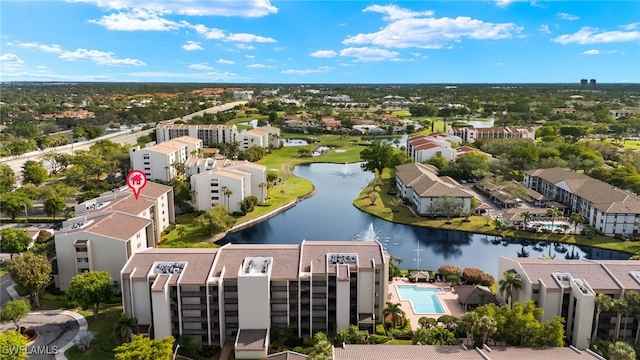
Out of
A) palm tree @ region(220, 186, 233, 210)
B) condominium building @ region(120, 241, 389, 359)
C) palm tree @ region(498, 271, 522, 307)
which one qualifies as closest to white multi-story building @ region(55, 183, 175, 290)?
condominium building @ region(120, 241, 389, 359)

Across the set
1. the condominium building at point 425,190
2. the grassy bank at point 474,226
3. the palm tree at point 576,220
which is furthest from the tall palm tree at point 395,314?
the palm tree at point 576,220

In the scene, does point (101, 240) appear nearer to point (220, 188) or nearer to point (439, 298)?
point (220, 188)

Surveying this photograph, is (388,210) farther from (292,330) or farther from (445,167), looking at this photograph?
(292,330)

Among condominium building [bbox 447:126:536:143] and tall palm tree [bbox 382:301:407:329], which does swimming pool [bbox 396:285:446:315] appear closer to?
tall palm tree [bbox 382:301:407:329]

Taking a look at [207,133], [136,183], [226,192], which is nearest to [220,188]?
[226,192]

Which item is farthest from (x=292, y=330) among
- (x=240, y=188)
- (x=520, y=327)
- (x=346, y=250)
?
(x=240, y=188)

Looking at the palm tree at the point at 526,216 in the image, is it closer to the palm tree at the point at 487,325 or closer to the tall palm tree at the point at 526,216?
the tall palm tree at the point at 526,216
